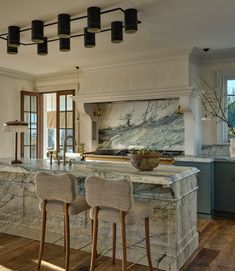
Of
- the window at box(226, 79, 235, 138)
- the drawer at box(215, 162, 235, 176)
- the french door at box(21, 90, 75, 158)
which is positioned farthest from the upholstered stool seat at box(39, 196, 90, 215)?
the french door at box(21, 90, 75, 158)

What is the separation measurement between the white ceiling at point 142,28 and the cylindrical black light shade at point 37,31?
7 cm

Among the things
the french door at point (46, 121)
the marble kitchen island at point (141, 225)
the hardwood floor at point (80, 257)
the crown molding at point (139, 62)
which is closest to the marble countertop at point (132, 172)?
the marble kitchen island at point (141, 225)

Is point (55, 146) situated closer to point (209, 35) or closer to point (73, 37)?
point (73, 37)

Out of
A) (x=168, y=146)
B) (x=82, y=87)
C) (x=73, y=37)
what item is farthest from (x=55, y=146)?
(x=73, y=37)

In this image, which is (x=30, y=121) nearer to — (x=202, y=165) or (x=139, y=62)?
(x=139, y=62)

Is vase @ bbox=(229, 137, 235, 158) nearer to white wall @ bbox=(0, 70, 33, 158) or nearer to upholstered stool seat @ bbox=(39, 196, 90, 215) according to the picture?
upholstered stool seat @ bbox=(39, 196, 90, 215)

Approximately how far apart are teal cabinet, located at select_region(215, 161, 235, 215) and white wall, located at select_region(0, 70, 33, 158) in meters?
4.41

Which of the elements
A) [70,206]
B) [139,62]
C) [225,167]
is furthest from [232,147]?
[70,206]

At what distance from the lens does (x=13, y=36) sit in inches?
151

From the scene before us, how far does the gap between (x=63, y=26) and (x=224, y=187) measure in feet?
11.1

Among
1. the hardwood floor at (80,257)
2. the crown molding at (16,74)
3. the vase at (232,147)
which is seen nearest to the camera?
the hardwood floor at (80,257)

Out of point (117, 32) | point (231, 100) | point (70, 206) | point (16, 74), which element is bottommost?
point (70, 206)

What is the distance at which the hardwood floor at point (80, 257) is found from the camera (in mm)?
3088

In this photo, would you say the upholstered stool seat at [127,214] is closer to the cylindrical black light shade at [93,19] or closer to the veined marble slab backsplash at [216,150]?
the cylindrical black light shade at [93,19]
